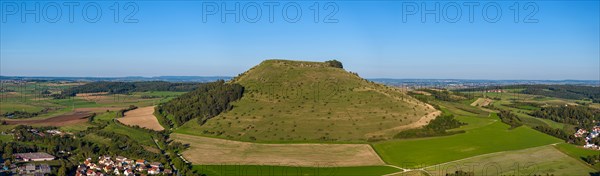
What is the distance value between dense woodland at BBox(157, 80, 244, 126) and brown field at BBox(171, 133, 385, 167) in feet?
58.4

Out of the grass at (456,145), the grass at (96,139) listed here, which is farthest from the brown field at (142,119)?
the grass at (456,145)

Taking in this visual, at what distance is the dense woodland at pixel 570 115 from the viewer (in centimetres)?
11550

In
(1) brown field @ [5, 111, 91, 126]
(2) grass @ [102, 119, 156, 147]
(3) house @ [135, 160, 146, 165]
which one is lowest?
(3) house @ [135, 160, 146, 165]

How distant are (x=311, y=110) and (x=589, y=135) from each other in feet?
186

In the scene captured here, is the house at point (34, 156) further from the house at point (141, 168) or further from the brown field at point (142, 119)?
the brown field at point (142, 119)

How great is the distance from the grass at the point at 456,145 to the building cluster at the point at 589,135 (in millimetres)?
5083

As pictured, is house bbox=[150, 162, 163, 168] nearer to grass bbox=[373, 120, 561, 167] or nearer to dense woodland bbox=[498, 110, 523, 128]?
grass bbox=[373, 120, 561, 167]

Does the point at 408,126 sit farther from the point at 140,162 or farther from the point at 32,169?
the point at 32,169

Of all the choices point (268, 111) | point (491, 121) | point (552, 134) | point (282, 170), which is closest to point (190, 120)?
point (268, 111)

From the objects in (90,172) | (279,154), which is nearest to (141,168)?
(90,172)

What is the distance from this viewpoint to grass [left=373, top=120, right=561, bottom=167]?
2758 inches

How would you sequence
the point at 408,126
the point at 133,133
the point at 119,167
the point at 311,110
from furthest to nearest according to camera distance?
→ 1. the point at 311,110
2. the point at 133,133
3. the point at 408,126
4. the point at 119,167

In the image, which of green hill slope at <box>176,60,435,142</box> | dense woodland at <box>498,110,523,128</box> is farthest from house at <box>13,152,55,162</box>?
dense woodland at <box>498,110,523,128</box>

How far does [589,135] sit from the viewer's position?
9231cm
